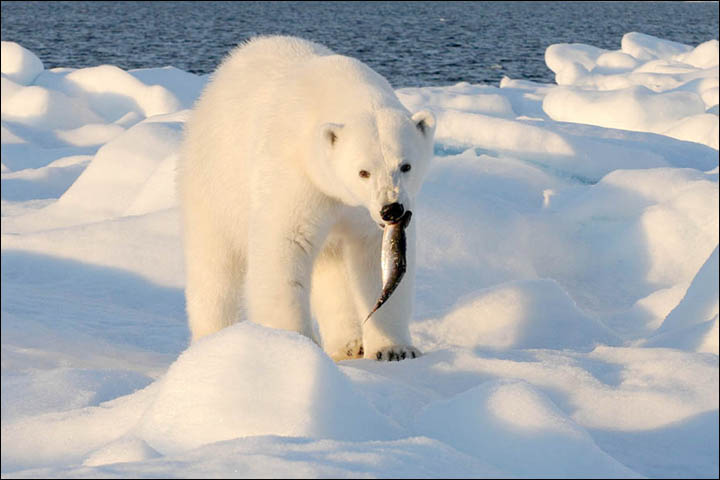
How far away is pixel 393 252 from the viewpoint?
112 inches

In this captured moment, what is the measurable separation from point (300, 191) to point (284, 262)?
23cm

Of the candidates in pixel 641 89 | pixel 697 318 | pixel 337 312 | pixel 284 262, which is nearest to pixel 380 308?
pixel 337 312

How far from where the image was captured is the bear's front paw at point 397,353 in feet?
10.6

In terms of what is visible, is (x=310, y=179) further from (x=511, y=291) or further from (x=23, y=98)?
(x=23, y=98)

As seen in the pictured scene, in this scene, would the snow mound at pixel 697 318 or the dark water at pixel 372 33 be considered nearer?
the snow mound at pixel 697 318

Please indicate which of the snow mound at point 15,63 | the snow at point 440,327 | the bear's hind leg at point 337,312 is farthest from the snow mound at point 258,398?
the snow mound at point 15,63

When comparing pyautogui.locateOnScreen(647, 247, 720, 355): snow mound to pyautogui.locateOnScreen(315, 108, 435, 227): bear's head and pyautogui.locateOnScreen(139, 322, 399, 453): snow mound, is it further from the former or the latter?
pyautogui.locateOnScreen(139, 322, 399, 453): snow mound

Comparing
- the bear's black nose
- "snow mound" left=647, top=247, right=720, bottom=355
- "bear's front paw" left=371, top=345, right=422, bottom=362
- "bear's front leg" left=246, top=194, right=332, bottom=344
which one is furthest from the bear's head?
"snow mound" left=647, top=247, right=720, bottom=355

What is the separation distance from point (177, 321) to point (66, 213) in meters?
2.50

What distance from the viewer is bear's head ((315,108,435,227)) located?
108 inches

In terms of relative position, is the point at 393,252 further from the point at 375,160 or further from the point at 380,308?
the point at 380,308

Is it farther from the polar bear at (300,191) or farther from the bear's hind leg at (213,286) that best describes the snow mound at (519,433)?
the bear's hind leg at (213,286)

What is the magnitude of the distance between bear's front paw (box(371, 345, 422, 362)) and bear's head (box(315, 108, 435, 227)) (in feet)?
1.94

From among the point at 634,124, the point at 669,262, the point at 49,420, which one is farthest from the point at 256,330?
the point at 634,124
